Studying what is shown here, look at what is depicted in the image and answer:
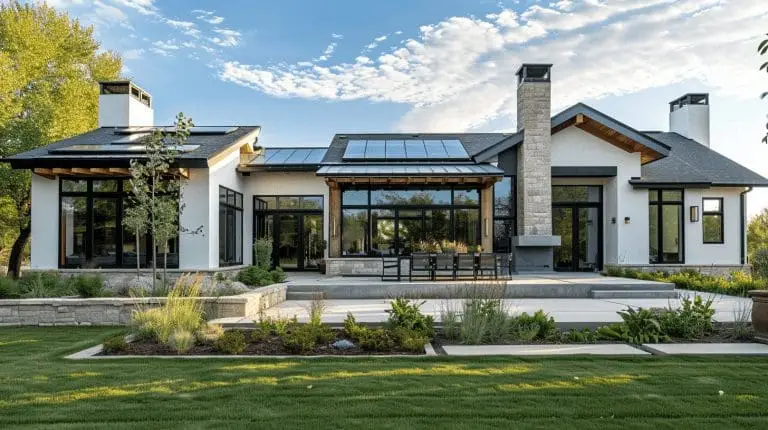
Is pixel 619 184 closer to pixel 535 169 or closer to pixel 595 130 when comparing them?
pixel 595 130

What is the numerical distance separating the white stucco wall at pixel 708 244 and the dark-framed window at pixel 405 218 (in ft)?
23.8

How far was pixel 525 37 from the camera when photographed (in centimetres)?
1680

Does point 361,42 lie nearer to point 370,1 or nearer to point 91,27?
point 370,1

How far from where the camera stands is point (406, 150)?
17797mm

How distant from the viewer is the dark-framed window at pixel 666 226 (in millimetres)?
16594

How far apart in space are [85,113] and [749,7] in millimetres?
21893

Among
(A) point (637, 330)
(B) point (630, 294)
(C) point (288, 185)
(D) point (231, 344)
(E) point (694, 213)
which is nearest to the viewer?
(D) point (231, 344)

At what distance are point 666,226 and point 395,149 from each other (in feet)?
31.7

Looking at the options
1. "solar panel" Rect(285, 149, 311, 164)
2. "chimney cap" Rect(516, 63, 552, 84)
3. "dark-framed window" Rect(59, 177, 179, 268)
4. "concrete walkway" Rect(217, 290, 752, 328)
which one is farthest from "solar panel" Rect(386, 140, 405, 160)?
"dark-framed window" Rect(59, 177, 179, 268)

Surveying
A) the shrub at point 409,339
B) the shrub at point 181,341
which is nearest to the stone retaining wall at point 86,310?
the shrub at point 181,341

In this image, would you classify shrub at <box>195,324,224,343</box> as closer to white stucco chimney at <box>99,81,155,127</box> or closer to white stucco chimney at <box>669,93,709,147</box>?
white stucco chimney at <box>99,81,155,127</box>

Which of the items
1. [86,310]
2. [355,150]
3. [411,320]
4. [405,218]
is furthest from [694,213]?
[86,310]

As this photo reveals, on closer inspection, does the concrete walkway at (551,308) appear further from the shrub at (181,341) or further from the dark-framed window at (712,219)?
the dark-framed window at (712,219)

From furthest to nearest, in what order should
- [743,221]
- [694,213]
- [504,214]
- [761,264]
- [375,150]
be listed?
1. [375,150]
2. [743,221]
3. [694,213]
4. [504,214]
5. [761,264]
